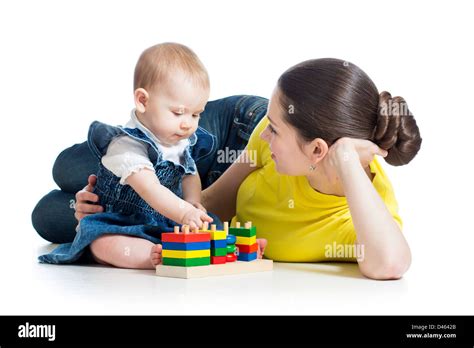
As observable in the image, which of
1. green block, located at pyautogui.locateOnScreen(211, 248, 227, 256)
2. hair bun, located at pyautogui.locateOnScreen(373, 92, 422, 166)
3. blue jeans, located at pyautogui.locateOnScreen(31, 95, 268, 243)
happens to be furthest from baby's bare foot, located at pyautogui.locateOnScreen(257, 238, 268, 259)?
blue jeans, located at pyautogui.locateOnScreen(31, 95, 268, 243)

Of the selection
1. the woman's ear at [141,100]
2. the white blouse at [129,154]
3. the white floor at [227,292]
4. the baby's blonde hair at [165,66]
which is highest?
the baby's blonde hair at [165,66]

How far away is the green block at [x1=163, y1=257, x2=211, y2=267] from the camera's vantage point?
2.43 meters

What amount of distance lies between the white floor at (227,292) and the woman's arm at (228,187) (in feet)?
1.44

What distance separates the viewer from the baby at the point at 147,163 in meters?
2.51

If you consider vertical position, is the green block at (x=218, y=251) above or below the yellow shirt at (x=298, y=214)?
below

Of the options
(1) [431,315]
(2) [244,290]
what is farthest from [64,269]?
(1) [431,315]

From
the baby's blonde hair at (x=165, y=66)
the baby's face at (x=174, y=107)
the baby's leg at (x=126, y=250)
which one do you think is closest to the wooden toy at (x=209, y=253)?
the baby's leg at (x=126, y=250)

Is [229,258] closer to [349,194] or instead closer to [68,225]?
[349,194]

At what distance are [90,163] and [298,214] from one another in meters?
1.00

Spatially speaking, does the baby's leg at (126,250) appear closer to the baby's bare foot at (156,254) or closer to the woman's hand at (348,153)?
the baby's bare foot at (156,254)

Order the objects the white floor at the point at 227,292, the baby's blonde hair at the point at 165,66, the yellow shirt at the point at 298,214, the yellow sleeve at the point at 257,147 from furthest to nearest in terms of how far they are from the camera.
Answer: the yellow sleeve at the point at 257,147, the yellow shirt at the point at 298,214, the baby's blonde hair at the point at 165,66, the white floor at the point at 227,292

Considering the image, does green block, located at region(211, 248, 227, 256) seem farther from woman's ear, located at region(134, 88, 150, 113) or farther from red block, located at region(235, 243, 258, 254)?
woman's ear, located at region(134, 88, 150, 113)

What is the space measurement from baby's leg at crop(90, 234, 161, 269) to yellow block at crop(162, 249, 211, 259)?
94mm

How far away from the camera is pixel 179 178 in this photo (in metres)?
2.76
